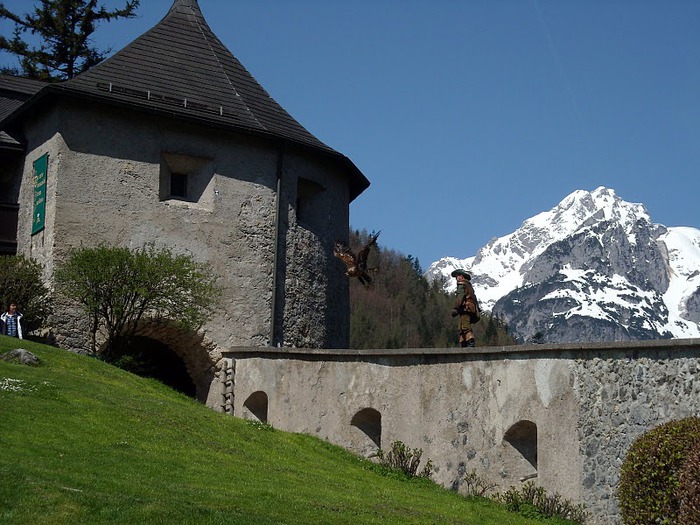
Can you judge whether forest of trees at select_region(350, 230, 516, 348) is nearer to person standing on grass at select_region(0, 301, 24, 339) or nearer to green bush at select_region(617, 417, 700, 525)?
person standing on grass at select_region(0, 301, 24, 339)

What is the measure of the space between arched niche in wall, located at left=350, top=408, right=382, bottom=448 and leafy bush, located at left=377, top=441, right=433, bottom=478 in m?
1.33

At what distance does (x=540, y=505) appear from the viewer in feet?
53.2

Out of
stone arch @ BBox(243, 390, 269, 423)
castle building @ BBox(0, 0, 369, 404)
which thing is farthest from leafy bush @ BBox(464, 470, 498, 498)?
castle building @ BBox(0, 0, 369, 404)

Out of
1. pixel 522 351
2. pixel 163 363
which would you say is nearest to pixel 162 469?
pixel 522 351

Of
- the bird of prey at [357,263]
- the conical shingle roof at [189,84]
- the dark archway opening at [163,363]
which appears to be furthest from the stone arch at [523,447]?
the conical shingle roof at [189,84]

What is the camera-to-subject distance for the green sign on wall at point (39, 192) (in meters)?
26.2

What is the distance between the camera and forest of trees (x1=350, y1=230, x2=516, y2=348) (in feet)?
290

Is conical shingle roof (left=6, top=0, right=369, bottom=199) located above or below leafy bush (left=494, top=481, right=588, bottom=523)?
above

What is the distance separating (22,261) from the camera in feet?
82.6

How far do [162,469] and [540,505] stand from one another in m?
5.81

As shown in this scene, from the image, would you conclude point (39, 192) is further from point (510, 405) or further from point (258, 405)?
point (510, 405)

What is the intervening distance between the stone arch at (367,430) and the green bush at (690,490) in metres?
8.84

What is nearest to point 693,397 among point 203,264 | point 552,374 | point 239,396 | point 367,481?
point 552,374

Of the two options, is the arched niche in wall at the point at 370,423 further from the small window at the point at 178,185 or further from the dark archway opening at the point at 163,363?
the small window at the point at 178,185
